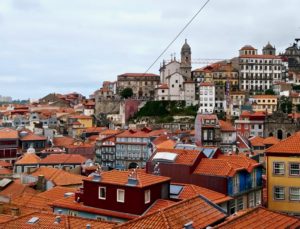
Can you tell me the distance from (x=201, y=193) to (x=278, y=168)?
5.66 m

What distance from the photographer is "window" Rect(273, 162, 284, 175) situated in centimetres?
2461

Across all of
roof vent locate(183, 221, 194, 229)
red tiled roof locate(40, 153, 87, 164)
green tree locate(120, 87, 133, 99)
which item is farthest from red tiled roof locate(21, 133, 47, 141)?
roof vent locate(183, 221, 194, 229)

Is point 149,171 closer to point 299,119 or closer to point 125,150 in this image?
point 125,150

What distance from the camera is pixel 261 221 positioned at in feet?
52.2

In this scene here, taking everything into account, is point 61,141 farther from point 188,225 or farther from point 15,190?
point 188,225

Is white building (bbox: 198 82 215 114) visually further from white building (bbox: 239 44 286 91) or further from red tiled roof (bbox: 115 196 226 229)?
red tiled roof (bbox: 115 196 226 229)

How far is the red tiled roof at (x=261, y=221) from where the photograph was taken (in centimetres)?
1509

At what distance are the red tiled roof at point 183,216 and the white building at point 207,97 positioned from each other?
71898mm

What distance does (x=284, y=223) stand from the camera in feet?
53.1

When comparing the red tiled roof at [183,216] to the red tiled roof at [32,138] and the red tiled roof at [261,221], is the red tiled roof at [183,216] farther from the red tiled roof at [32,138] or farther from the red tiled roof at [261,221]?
the red tiled roof at [32,138]

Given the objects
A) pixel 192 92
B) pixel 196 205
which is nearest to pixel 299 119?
pixel 192 92

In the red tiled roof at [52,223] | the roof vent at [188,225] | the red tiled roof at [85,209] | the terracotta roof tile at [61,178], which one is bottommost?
the terracotta roof tile at [61,178]

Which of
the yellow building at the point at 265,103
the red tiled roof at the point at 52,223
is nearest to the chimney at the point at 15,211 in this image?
the red tiled roof at the point at 52,223

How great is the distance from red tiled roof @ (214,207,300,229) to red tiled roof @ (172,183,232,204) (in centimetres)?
426
